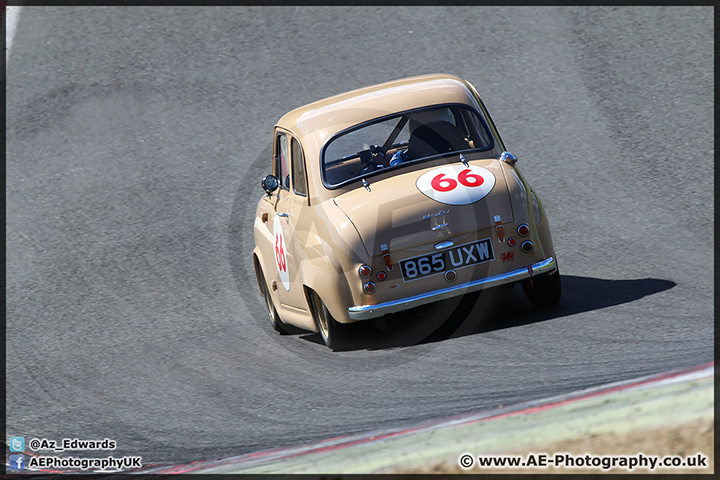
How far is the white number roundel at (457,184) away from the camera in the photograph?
19.7 ft

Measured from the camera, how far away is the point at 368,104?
683 centimetres

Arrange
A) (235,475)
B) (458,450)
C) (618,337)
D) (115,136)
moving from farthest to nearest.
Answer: (115,136)
(618,337)
(235,475)
(458,450)

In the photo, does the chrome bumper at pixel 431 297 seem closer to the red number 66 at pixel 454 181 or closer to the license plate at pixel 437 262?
the license plate at pixel 437 262

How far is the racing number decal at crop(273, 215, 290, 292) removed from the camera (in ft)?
22.9

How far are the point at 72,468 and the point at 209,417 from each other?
0.97 metres

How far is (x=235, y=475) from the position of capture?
3660 millimetres

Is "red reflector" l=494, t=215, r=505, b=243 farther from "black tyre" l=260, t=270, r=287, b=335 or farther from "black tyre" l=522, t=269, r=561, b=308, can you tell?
"black tyre" l=260, t=270, r=287, b=335

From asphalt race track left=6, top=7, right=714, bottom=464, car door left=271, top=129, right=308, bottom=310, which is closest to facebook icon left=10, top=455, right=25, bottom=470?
asphalt race track left=6, top=7, right=714, bottom=464

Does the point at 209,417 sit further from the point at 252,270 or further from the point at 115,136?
the point at 115,136

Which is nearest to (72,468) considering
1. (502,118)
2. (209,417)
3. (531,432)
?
(209,417)

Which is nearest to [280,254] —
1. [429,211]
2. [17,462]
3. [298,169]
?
[298,169]

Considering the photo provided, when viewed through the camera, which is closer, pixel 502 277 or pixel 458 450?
pixel 458 450

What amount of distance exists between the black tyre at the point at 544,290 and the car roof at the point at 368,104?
163 cm

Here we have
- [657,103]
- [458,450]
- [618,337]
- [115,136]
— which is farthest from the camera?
[115,136]
